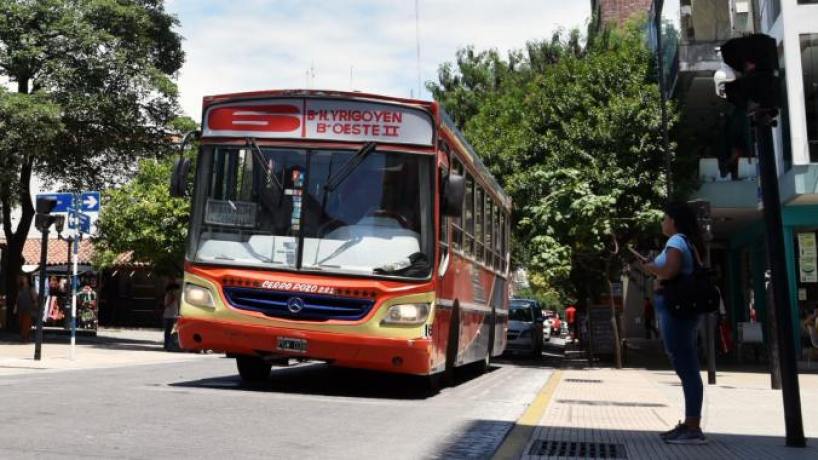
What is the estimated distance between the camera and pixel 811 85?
67.7 ft

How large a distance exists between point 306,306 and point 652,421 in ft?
12.5

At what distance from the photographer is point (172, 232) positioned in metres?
32.4

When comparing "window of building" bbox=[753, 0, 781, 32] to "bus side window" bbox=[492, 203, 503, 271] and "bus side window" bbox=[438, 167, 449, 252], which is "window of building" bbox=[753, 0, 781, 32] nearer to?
"bus side window" bbox=[492, 203, 503, 271]

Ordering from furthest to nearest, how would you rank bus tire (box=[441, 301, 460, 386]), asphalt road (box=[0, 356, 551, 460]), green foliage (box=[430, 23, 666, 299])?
green foliage (box=[430, 23, 666, 299]) < bus tire (box=[441, 301, 460, 386]) < asphalt road (box=[0, 356, 551, 460])

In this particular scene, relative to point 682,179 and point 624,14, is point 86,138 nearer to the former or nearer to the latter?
point 682,179

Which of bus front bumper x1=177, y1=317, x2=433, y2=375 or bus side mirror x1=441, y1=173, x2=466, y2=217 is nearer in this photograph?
bus front bumper x1=177, y1=317, x2=433, y2=375

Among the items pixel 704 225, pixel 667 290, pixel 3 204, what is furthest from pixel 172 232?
pixel 667 290

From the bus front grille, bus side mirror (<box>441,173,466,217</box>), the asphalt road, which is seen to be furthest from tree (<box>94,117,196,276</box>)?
bus side mirror (<box>441,173,466,217</box>)

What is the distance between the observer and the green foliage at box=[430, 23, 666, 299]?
A: 22.3m

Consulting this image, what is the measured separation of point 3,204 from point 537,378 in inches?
699

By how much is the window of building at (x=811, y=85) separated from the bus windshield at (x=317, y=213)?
493 inches

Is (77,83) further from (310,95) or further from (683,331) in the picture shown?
(683,331)

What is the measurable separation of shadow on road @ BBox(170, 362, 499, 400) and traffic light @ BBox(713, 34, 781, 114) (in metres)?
5.67

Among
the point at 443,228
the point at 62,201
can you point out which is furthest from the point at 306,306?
the point at 62,201
